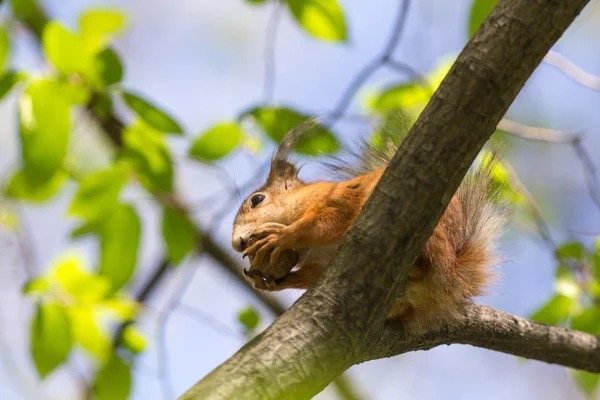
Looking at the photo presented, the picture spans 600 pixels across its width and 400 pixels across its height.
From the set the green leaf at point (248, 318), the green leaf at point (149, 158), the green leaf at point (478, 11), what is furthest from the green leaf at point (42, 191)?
the green leaf at point (478, 11)

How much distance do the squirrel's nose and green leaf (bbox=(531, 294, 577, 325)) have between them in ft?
3.43

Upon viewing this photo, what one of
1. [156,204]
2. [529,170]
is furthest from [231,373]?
[529,170]

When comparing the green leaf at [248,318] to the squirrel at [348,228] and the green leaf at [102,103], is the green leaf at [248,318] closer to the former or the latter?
the squirrel at [348,228]

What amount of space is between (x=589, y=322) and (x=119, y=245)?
1.52 m

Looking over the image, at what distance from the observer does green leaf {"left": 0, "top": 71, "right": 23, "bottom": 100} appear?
5.87 feet

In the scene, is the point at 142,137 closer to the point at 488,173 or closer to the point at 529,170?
the point at 488,173

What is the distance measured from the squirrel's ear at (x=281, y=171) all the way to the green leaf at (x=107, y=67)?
0.60 metres

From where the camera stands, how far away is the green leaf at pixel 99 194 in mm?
1906

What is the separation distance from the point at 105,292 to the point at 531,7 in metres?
1.33

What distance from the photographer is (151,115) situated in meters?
1.91

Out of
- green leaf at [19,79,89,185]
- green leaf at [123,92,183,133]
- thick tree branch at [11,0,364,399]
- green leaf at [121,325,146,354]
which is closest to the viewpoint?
green leaf at [19,79,89,185]

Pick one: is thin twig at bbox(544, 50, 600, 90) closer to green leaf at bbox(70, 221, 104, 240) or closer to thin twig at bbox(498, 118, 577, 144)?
thin twig at bbox(498, 118, 577, 144)

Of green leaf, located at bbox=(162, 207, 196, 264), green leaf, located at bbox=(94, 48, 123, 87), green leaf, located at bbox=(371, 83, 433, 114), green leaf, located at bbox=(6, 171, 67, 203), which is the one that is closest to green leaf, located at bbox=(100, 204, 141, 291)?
green leaf, located at bbox=(162, 207, 196, 264)

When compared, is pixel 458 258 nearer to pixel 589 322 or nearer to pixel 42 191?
pixel 589 322
